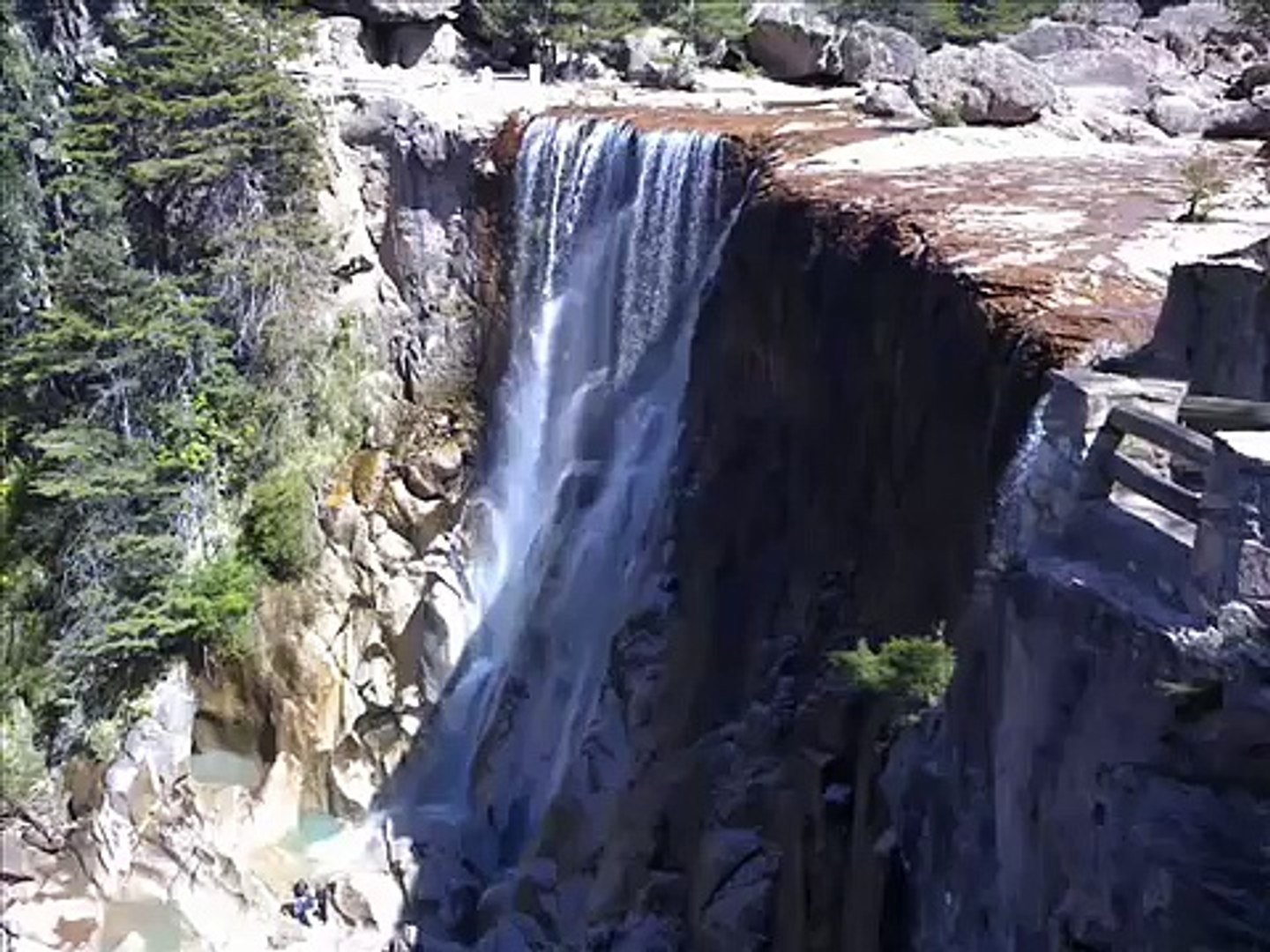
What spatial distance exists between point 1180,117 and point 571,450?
895cm

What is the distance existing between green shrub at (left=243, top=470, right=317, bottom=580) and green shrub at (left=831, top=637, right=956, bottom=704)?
464 inches

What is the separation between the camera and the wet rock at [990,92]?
21.8 meters

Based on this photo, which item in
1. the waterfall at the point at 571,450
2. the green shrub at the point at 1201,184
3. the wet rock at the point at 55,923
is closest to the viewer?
the green shrub at the point at 1201,184

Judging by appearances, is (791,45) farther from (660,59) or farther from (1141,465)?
(1141,465)

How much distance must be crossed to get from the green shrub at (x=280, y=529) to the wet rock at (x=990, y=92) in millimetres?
9688

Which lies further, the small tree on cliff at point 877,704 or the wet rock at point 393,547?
the wet rock at point 393,547

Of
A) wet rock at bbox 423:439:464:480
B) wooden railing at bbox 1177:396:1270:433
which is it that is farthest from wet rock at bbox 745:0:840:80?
wooden railing at bbox 1177:396:1270:433

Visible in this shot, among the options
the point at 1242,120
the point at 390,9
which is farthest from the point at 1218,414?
the point at 390,9

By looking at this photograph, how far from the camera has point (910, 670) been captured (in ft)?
35.7

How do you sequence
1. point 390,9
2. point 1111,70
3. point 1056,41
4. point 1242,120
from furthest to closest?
1. point 390,9
2. point 1056,41
3. point 1111,70
4. point 1242,120

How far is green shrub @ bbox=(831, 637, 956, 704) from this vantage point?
10766mm

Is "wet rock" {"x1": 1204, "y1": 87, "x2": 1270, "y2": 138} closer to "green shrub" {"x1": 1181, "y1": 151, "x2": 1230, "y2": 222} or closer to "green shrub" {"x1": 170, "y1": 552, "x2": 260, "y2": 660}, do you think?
"green shrub" {"x1": 1181, "y1": 151, "x2": 1230, "y2": 222}

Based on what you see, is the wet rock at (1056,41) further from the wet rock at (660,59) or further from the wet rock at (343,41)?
the wet rock at (343,41)

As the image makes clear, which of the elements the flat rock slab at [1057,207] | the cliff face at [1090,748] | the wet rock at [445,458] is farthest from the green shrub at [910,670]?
the wet rock at [445,458]
